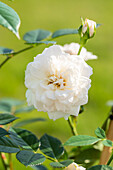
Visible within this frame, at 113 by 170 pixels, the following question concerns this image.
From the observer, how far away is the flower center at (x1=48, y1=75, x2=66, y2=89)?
0.51 m

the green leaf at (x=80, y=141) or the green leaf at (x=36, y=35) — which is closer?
the green leaf at (x=80, y=141)

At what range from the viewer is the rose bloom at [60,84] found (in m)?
0.50

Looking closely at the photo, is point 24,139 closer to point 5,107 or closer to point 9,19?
point 9,19

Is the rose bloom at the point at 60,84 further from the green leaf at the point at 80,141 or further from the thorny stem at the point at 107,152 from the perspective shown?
the thorny stem at the point at 107,152

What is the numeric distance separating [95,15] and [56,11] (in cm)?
45

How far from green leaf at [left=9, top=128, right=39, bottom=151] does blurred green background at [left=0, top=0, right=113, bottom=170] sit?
100 cm

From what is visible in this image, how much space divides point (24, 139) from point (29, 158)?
0.07 m

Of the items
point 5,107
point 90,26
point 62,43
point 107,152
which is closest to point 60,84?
point 90,26

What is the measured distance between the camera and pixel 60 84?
1.70ft

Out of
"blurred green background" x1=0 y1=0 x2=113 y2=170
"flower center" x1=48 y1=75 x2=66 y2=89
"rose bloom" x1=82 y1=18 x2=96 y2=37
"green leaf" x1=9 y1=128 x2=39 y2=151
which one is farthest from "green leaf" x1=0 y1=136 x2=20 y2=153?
"blurred green background" x1=0 y1=0 x2=113 y2=170

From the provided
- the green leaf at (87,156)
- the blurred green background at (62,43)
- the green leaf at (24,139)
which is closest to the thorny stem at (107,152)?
the green leaf at (87,156)

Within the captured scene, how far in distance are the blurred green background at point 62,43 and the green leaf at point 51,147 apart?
3.26 ft

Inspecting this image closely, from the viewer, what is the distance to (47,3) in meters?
3.70

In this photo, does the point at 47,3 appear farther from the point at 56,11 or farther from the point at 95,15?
the point at 95,15
